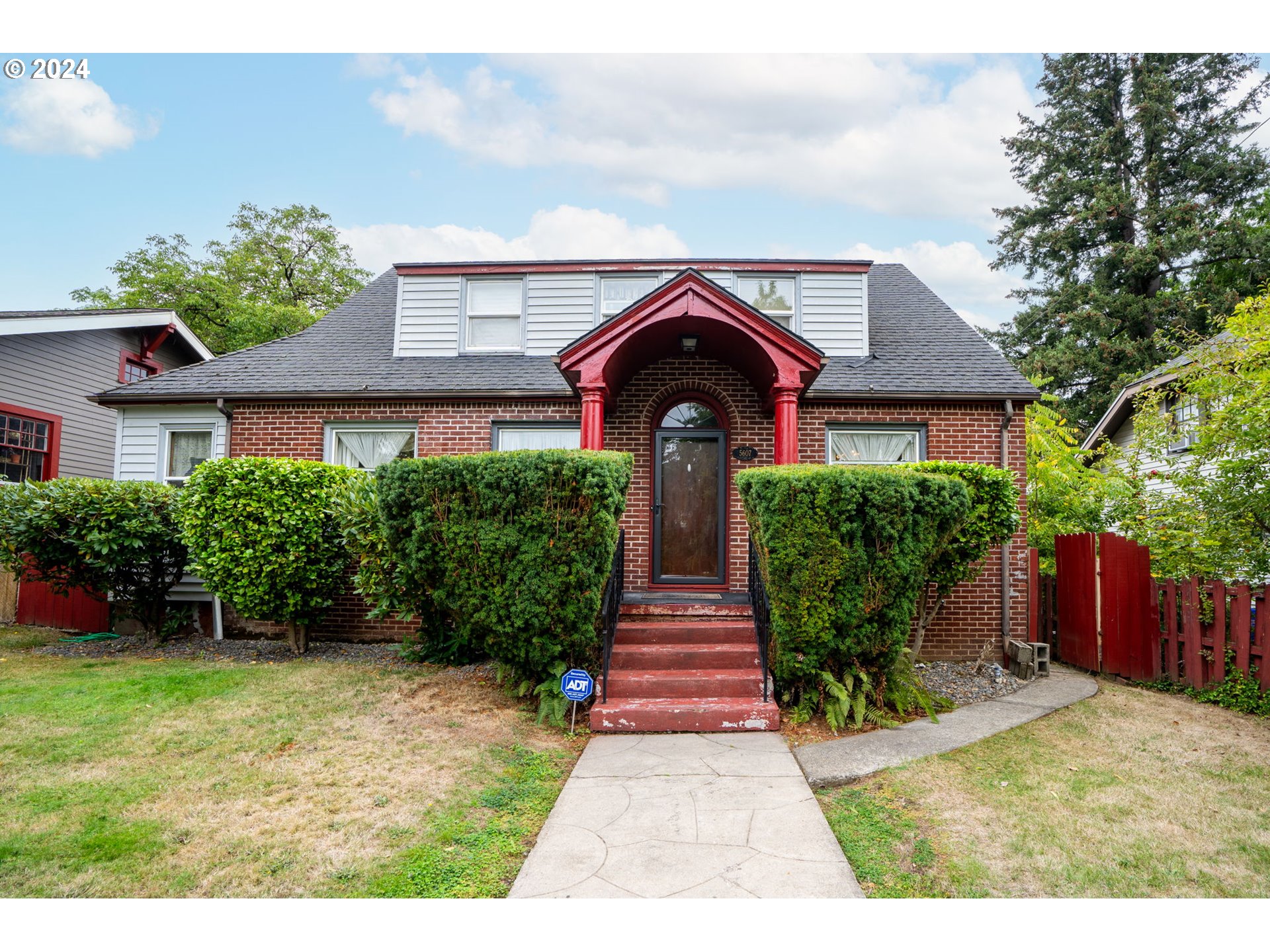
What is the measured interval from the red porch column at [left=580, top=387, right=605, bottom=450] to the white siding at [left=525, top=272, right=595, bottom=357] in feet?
9.03

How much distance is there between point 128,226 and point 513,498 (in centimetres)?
2585

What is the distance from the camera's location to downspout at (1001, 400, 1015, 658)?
814cm

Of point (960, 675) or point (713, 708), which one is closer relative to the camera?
point (713, 708)

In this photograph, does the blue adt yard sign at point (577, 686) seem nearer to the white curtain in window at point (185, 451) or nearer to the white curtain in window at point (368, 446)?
the white curtain in window at point (368, 446)

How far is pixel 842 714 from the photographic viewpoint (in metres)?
5.32

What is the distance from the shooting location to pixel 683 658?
6098 mm

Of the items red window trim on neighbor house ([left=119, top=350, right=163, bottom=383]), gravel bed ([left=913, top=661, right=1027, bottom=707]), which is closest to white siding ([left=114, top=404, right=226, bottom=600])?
red window trim on neighbor house ([left=119, top=350, right=163, bottom=383])

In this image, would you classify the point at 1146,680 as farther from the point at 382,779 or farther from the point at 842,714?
the point at 382,779

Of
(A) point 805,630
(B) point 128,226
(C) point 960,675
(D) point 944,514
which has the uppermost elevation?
(B) point 128,226

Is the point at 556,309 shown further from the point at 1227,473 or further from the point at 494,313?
the point at 1227,473

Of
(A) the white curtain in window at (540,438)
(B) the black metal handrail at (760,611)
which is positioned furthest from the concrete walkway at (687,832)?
(A) the white curtain in window at (540,438)

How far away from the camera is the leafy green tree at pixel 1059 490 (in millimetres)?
9750

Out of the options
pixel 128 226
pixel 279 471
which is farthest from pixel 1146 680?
pixel 128 226

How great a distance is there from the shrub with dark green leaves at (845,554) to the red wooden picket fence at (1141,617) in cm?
308
